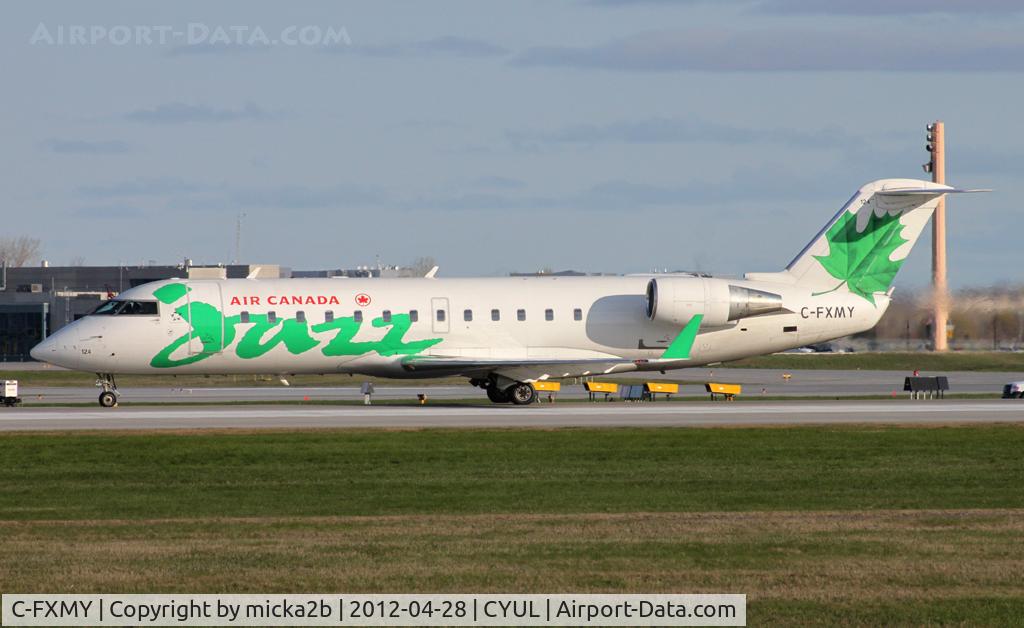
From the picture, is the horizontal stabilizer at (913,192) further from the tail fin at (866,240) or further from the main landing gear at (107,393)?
the main landing gear at (107,393)

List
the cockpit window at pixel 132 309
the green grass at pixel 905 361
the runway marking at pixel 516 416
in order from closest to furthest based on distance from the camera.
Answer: the runway marking at pixel 516 416 < the cockpit window at pixel 132 309 < the green grass at pixel 905 361

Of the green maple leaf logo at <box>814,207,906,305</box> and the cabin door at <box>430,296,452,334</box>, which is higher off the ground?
the green maple leaf logo at <box>814,207,906,305</box>

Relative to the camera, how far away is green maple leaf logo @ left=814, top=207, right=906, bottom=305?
42.7 metres

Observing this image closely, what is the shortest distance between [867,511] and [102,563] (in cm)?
1021

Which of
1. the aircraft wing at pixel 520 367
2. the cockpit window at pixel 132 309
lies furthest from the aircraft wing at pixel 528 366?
the cockpit window at pixel 132 309

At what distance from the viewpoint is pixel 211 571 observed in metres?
14.8

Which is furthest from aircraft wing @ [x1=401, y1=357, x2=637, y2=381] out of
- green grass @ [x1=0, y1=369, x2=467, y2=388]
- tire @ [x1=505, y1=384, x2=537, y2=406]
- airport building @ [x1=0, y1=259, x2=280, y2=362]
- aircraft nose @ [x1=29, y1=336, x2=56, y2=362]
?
airport building @ [x1=0, y1=259, x2=280, y2=362]

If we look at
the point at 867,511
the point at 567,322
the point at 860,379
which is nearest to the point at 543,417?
the point at 567,322

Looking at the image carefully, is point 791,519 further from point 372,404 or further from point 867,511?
point 372,404

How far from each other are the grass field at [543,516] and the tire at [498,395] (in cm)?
1145

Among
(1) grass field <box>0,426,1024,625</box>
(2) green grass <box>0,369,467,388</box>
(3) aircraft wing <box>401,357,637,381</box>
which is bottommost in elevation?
Result: (1) grass field <box>0,426,1024,625</box>

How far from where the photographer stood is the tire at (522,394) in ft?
138

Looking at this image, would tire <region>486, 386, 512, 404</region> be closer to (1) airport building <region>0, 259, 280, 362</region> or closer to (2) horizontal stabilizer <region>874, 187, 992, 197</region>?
(2) horizontal stabilizer <region>874, 187, 992, 197</region>

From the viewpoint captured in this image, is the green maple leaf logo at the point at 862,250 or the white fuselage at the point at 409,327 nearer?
the white fuselage at the point at 409,327
